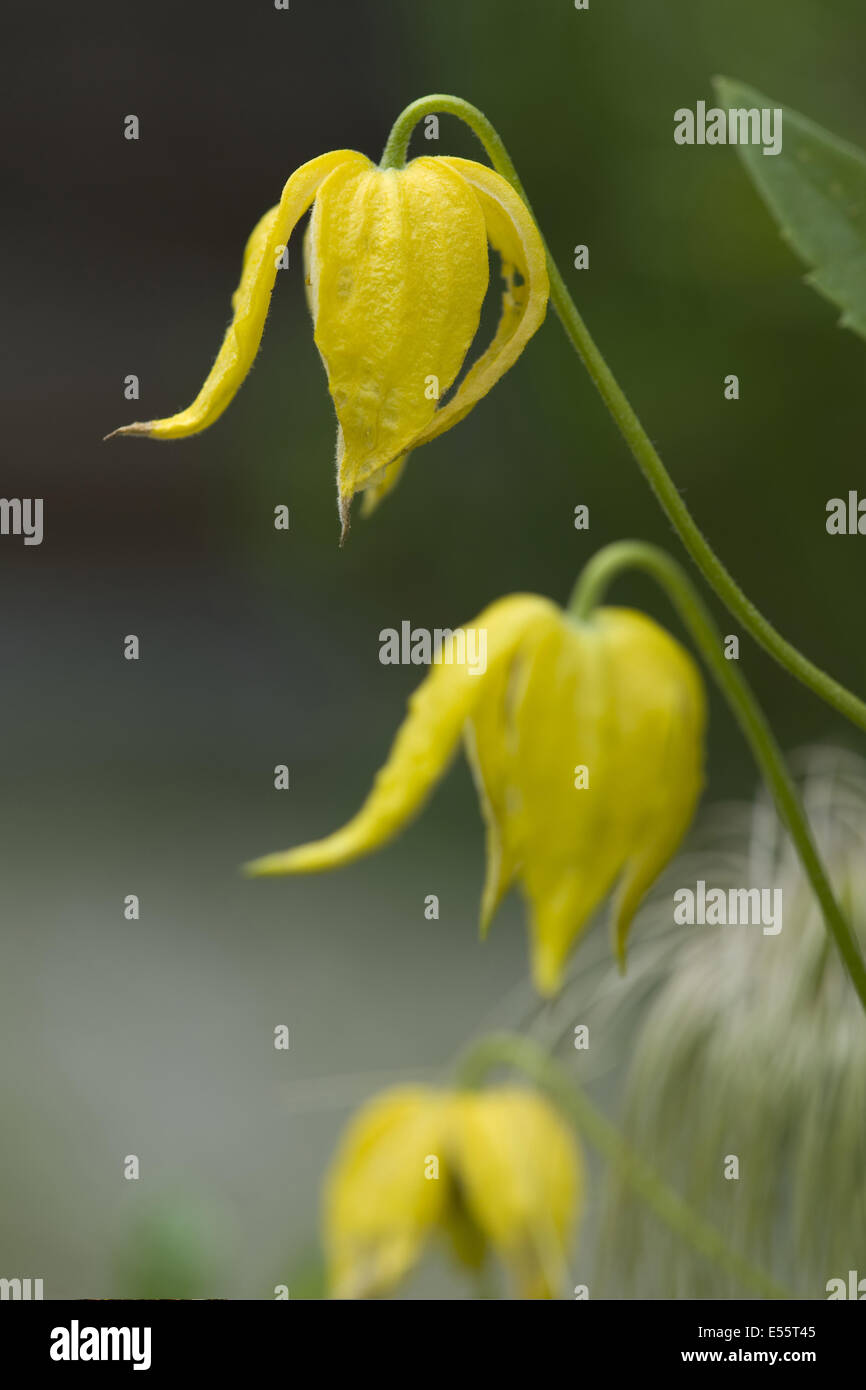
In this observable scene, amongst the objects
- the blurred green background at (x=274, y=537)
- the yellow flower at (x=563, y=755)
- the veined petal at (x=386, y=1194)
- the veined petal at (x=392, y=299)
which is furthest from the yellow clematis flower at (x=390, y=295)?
the blurred green background at (x=274, y=537)

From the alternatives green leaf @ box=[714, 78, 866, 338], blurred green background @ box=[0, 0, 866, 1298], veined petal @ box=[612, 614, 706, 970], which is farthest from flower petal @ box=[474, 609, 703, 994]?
blurred green background @ box=[0, 0, 866, 1298]

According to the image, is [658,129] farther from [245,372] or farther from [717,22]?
[245,372]

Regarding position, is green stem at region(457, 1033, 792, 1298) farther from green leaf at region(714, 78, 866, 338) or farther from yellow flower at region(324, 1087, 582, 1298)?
green leaf at region(714, 78, 866, 338)

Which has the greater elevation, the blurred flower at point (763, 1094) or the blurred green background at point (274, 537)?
the blurred green background at point (274, 537)

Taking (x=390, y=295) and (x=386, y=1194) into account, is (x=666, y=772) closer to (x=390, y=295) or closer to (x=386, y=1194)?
(x=390, y=295)

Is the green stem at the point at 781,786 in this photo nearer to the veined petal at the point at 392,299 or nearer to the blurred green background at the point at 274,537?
the veined petal at the point at 392,299

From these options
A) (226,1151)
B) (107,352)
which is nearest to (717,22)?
(107,352)
